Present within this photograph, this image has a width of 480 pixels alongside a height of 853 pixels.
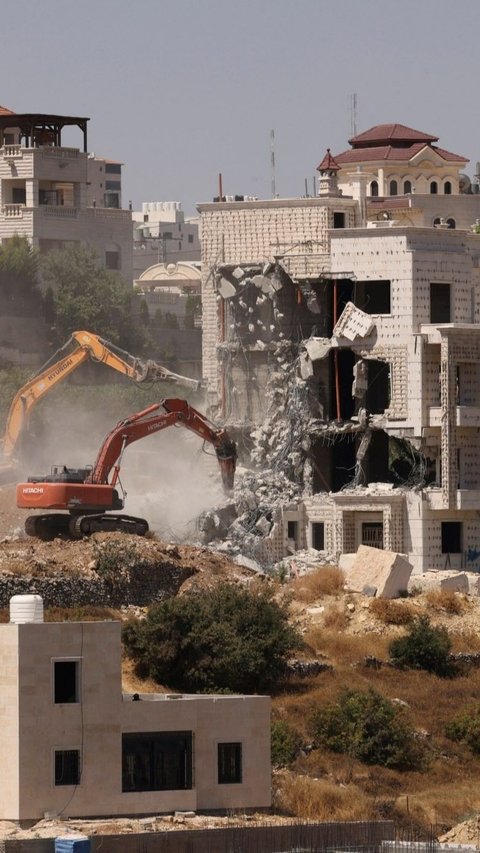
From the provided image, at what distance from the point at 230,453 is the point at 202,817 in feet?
102

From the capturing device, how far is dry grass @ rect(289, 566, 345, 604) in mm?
70875

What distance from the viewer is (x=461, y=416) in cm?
7956

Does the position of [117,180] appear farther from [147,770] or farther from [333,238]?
[147,770]

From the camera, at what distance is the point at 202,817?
50.1 m

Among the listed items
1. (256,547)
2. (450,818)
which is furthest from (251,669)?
(256,547)

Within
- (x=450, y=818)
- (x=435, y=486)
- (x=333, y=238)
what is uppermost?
(x=333, y=238)

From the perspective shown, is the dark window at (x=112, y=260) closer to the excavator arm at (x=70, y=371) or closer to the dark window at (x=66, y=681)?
the excavator arm at (x=70, y=371)

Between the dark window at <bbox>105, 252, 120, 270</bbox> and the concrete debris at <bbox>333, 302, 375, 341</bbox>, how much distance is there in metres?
58.1

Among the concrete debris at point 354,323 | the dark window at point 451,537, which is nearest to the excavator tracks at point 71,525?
the concrete debris at point 354,323

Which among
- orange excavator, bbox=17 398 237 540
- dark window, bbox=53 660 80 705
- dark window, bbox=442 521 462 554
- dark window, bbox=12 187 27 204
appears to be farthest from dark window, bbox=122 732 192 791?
dark window, bbox=12 187 27 204

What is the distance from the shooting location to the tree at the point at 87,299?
411 ft

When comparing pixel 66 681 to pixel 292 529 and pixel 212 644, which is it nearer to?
pixel 212 644

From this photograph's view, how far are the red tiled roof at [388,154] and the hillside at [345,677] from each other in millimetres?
38066

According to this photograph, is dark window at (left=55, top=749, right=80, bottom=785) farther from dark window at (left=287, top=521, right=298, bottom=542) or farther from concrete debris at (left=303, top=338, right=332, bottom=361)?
concrete debris at (left=303, top=338, right=332, bottom=361)
